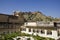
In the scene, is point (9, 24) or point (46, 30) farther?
point (9, 24)

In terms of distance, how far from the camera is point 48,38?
18641mm

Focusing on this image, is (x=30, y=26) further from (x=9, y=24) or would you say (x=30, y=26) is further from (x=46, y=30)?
(x=46, y=30)

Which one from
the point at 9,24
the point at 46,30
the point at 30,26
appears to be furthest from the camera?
the point at 9,24

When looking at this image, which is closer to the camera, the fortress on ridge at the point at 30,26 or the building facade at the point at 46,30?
the building facade at the point at 46,30

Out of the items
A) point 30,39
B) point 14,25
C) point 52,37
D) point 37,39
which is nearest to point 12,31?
point 14,25

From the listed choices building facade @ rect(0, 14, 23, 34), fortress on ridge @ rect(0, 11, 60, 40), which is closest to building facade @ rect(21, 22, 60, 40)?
fortress on ridge @ rect(0, 11, 60, 40)

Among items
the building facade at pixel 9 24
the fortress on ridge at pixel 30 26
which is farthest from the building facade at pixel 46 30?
the building facade at pixel 9 24

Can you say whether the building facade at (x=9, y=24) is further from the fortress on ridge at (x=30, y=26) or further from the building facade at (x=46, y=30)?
the building facade at (x=46, y=30)

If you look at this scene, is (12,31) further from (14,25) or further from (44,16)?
(44,16)

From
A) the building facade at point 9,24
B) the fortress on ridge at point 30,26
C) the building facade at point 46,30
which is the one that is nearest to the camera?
the building facade at point 46,30

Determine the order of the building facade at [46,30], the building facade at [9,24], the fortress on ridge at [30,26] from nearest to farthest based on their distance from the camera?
the building facade at [46,30]
the fortress on ridge at [30,26]
the building facade at [9,24]

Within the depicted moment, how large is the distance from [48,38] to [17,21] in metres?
11.3

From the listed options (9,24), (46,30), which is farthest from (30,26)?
(46,30)

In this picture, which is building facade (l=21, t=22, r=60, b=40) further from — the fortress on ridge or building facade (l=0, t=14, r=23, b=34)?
building facade (l=0, t=14, r=23, b=34)
